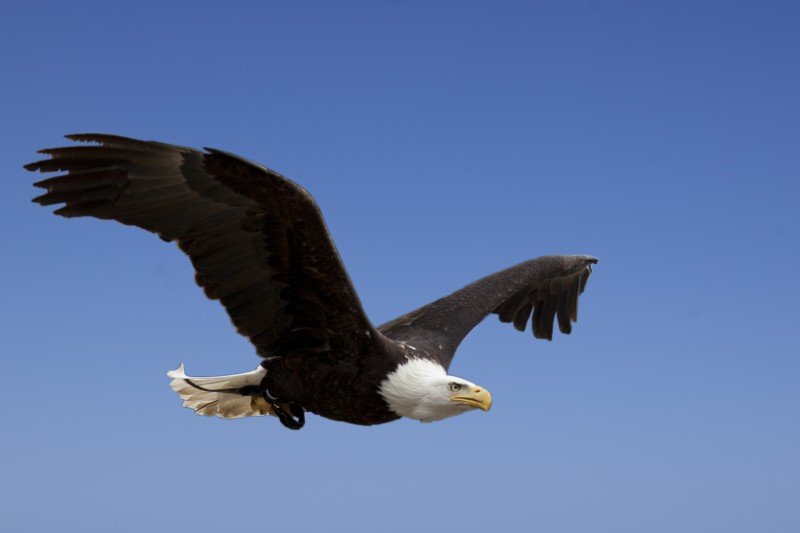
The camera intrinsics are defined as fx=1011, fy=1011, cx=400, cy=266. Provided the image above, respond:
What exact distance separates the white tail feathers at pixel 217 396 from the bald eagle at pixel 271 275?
3cm

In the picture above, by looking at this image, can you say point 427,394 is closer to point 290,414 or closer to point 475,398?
point 475,398

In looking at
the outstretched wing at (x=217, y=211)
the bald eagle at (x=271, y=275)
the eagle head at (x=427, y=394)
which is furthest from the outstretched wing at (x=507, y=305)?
the outstretched wing at (x=217, y=211)

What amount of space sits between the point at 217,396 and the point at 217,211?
217 centimetres

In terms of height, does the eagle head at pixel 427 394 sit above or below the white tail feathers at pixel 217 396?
below

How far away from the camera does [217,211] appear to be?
6312mm

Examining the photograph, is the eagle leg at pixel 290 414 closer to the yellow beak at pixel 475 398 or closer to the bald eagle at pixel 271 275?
the bald eagle at pixel 271 275

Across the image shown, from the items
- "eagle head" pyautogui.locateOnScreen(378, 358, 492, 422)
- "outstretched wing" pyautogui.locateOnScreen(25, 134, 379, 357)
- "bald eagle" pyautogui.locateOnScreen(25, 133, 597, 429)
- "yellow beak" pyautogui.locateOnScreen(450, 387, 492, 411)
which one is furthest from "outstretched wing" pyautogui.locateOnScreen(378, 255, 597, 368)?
"outstretched wing" pyautogui.locateOnScreen(25, 134, 379, 357)

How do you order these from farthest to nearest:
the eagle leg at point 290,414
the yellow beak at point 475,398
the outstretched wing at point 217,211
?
1. the eagle leg at point 290,414
2. the yellow beak at point 475,398
3. the outstretched wing at point 217,211

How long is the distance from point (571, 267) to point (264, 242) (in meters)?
4.56

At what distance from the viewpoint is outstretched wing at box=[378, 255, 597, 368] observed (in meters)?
7.72

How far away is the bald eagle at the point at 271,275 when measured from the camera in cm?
621

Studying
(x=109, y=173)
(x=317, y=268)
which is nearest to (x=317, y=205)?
(x=317, y=268)

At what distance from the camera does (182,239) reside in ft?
20.9

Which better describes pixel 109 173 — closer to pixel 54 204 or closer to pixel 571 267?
pixel 54 204
